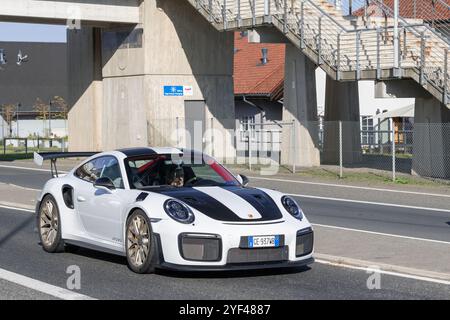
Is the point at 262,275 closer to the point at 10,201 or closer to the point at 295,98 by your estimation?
the point at 10,201

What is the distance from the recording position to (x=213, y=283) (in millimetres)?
10164

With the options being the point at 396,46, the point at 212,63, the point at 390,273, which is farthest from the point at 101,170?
the point at 212,63

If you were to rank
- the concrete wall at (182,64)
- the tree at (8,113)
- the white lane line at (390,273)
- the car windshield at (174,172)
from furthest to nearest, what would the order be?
the tree at (8,113), the concrete wall at (182,64), the car windshield at (174,172), the white lane line at (390,273)

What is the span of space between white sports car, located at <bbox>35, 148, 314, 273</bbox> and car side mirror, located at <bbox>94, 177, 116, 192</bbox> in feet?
0.04

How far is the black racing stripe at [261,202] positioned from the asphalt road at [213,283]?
663mm

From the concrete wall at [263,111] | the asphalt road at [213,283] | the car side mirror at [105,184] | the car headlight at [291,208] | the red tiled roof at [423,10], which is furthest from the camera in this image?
the concrete wall at [263,111]

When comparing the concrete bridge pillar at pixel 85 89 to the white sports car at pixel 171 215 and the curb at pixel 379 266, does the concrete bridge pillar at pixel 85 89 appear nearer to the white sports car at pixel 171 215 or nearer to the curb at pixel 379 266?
the white sports car at pixel 171 215

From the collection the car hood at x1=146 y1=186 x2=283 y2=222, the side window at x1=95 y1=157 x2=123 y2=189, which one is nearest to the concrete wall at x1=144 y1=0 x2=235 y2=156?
the side window at x1=95 y1=157 x2=123 y2=189

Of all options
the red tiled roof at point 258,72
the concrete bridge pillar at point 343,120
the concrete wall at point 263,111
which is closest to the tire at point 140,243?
the concrete bridge pillar at point 343,120

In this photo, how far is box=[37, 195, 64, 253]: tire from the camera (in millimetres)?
12461

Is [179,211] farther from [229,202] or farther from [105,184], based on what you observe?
[105,184]

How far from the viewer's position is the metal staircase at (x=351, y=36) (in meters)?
26.4

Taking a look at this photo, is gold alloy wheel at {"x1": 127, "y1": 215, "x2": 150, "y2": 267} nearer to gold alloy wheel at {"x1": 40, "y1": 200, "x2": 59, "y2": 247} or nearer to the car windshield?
the car windshield

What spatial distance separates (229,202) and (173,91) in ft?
86.4
